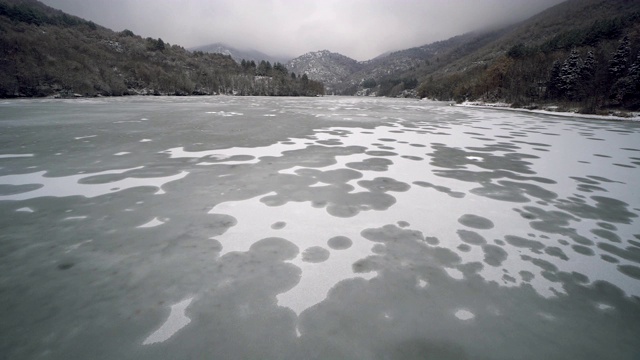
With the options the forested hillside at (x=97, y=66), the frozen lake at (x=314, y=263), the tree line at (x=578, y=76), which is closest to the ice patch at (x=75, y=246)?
the frozen lake at (x=314, y=263)

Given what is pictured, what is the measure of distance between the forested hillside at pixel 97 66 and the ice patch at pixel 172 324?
65361 millimetres

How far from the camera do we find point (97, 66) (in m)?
68.0

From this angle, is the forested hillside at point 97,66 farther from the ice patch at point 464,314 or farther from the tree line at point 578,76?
the tree line at point 578,76

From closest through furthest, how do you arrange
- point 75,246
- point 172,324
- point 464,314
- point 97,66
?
point 172,324 → point 464,314 → point 75,246 → point 97,66

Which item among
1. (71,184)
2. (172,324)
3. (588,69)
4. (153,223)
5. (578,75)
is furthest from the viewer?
(578,75)

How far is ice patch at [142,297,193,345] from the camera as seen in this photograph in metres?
2.16

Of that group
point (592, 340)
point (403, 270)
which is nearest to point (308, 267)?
point (403, 270)

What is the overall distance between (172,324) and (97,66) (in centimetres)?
9050

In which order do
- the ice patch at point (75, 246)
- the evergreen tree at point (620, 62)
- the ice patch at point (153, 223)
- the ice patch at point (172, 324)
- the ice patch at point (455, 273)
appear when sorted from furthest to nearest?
1. the evergreen tree at point (620, 62)
2. the ice patch at point (153, 223)
3. the ice patch at point (75, 246)
4. the ice patch at point (455, 273)
5. the ice patch at point (172, 324)

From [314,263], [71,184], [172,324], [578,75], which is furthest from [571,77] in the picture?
[71,184]

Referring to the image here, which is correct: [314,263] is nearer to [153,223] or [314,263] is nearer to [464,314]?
[464,314]

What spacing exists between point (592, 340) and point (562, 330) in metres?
0.19

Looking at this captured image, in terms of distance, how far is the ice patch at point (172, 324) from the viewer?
7.07ft

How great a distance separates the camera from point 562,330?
2.30m
